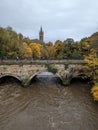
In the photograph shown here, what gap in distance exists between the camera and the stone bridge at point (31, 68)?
34.8m

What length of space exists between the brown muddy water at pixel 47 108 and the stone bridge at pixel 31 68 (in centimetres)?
189

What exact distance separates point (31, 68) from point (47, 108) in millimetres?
11136

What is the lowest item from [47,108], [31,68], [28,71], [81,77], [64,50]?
[47,108]

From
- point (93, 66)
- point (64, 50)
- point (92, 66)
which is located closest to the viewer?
point (93, 66)

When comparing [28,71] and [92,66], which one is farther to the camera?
[28,71]

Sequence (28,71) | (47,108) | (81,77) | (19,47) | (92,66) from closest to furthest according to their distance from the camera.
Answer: (47,108)
(92,66)
(28,71)
(81,77)
(19,47)

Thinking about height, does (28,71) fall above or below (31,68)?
below

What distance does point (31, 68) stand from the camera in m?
35.2

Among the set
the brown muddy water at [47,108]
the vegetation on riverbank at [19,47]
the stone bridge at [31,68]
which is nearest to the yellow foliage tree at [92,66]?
Result: the stone bridge at [31,68]

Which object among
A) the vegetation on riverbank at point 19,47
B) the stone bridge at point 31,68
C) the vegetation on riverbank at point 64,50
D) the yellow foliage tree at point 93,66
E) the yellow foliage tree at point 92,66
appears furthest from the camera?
the vegetation on riverbank at point 19,47

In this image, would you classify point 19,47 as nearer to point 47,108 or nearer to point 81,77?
point 81,77

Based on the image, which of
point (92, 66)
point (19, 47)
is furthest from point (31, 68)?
point (19, 47)

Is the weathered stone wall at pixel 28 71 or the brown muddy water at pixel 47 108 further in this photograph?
the weathered stone wall at pixel 28 71

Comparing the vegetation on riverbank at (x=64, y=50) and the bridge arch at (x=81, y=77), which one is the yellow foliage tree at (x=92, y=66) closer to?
the vegetation on riverbank at (x=64, y=50)
